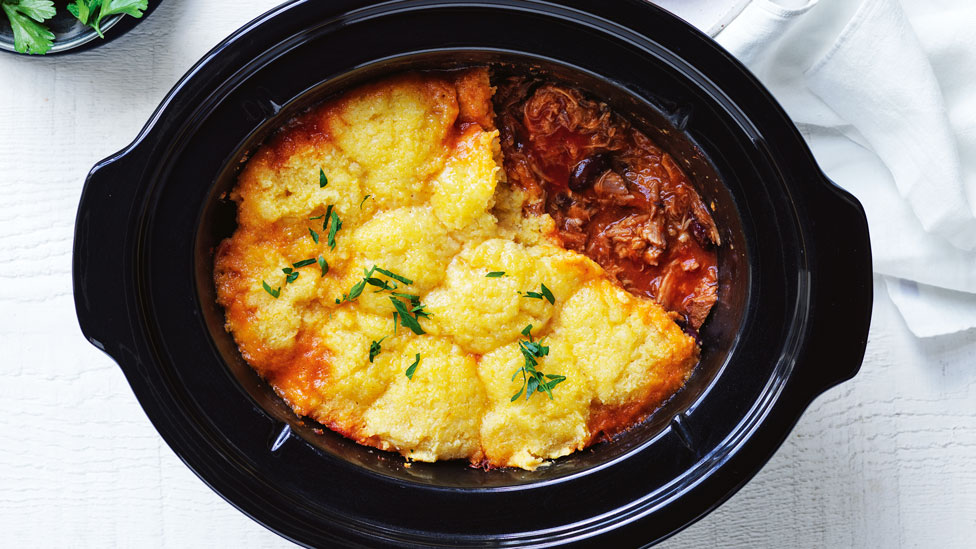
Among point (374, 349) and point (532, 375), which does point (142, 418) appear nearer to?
point (374, 349)

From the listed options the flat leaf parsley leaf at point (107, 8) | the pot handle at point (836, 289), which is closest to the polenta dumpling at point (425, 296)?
the pot handle at point (836, 289)

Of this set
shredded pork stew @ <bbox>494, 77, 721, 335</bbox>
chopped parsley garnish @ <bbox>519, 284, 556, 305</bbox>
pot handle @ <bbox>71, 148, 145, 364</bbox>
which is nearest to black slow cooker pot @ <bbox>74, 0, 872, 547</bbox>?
pot handle @ <bbox>71, 148, 145, 364</bbox>

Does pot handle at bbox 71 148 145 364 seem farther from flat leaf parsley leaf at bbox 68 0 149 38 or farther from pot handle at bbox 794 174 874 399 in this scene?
pot handle at bbox 794 174 874 399

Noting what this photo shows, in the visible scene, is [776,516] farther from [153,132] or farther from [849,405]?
[153,132]

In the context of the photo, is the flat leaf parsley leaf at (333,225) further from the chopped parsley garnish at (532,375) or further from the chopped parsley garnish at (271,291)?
the chopped parsley garnish at (532,375)

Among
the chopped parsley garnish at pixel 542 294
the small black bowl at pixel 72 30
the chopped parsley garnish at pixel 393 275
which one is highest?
the small black bowl at pixel 72 30

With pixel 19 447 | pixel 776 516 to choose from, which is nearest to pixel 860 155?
pixel 776 516
